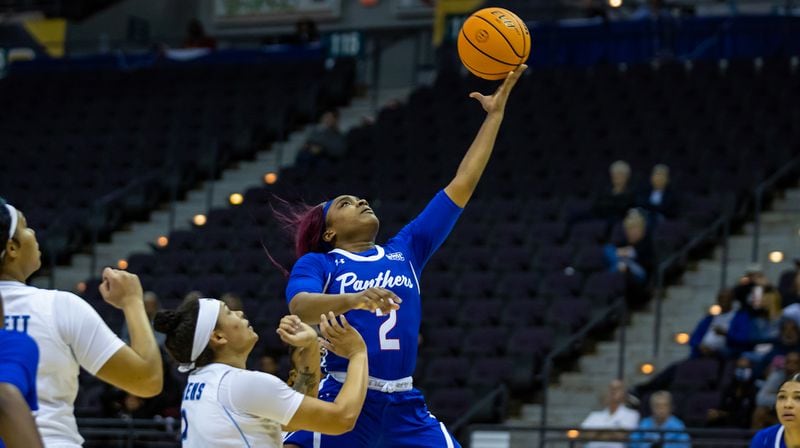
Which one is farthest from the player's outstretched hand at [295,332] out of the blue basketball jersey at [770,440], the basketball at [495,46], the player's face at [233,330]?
the blue basketball jersey at [770,440]

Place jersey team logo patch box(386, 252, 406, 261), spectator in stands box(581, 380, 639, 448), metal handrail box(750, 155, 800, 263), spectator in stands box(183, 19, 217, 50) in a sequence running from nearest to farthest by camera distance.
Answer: jersey team logo patch box(386, 252, 406, 261), spectator in stands box(581, 380, 639, 448), metal handrail box(750, 155, 800, 263), spectator in stands box(183, 19, 217, 50)

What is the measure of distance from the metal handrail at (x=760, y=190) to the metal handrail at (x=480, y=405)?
318 cm

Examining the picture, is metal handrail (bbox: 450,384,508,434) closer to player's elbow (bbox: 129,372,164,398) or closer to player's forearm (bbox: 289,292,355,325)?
player's forearm (bbox: 289,292,355,325)

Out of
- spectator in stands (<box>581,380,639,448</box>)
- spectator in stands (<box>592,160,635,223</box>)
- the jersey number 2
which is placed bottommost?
spectator in stands (<box>581,380,639,448</box>)

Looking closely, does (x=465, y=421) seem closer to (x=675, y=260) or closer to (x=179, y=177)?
(x=675, y=260)

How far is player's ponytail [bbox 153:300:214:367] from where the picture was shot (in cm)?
519

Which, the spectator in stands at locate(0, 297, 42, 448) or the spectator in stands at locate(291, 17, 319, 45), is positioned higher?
the spectator in stands at locate(0, 297, 42, 448)

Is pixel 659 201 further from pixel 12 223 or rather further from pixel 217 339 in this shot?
pixel 12 223

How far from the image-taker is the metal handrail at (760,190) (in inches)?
599

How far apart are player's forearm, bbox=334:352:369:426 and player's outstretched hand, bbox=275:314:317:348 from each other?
17cm

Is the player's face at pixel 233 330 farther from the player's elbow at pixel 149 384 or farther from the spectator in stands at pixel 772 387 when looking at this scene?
the spectator in stands at pixel 772 387

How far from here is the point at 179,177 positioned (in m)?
21.4

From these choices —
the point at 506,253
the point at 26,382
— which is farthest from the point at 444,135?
the point at 26,382

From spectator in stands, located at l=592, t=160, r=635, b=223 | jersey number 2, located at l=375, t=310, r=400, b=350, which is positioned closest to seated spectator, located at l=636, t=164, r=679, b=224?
spectator in stands, located at l=592, t=160, r=635, b=223
